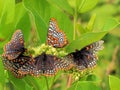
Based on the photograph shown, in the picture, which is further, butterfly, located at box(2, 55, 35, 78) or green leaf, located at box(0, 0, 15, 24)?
green leaf, located at box(0, 0, 15, 24)

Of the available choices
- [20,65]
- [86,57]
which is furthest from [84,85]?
[20,65]

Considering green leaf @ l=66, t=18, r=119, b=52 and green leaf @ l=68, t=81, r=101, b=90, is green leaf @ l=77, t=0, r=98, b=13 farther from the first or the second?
green leaf @ l=68, t=81, r=101, b=90

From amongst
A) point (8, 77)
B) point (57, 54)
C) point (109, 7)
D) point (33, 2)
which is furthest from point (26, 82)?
point (109, 7)

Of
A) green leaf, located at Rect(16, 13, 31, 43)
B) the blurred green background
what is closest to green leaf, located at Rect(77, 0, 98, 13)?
the blurred green background

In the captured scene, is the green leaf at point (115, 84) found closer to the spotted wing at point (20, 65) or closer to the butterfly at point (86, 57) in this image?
the butterfly at point (86, 57)

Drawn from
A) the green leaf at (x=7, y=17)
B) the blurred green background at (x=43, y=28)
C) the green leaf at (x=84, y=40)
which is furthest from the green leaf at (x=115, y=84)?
the green leaf at (x=7, y=17)

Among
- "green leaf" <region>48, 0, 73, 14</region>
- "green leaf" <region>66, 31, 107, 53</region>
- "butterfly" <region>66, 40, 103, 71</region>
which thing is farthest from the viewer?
"green leaf" <region>48, 0, 73, 14</region>

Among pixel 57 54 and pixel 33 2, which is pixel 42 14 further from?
pixel 57 54
